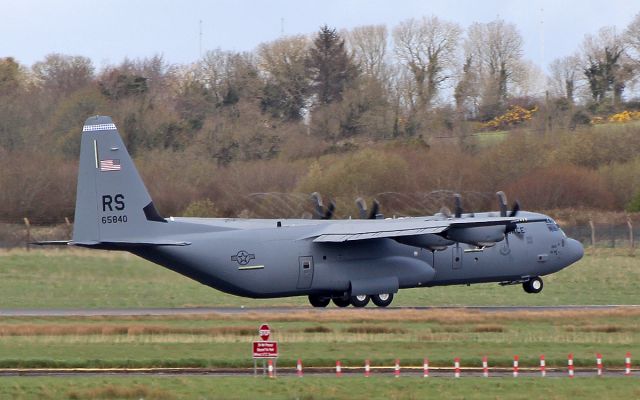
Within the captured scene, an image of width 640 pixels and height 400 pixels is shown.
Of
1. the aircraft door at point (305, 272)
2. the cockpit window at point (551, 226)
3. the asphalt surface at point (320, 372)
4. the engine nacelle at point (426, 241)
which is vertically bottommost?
the asphalt surface at point (320, 372)

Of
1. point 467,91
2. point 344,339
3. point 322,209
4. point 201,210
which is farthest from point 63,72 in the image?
point 344,339

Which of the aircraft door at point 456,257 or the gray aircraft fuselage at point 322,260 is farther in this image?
the aircraft door at point 456,257

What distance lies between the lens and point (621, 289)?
44906 millimetres

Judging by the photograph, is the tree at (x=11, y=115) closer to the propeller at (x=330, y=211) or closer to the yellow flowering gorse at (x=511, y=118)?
the yellow flowering gorse at (x=511, y=118)

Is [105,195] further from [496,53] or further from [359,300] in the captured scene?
[496,53]

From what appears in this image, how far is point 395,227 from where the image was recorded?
36375mm

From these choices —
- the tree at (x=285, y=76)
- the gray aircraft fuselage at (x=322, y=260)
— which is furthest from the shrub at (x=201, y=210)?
the tree at (x=285, y=76)

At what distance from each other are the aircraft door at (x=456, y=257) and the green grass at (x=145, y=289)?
3448mm

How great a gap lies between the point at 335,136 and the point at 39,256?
3620 centimetres

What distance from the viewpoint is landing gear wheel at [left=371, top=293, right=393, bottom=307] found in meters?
37.7

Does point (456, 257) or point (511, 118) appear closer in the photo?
point (456, 257)

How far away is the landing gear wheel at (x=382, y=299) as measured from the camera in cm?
3766

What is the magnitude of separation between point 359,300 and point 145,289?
10836 millimetres

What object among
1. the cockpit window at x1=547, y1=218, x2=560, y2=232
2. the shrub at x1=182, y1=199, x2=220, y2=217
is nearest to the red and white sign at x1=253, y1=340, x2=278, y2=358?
the cockpit window at x1=547, y1=218, x2=560, y2=232
